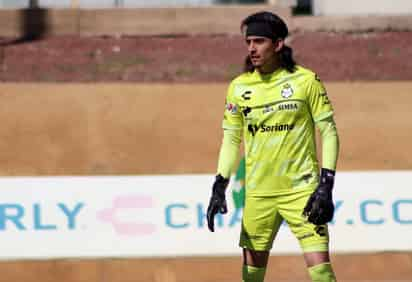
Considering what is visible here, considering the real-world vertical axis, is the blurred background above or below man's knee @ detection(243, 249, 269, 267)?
below

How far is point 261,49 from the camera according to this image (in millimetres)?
6070

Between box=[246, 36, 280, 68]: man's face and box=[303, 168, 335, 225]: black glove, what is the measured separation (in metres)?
0.75

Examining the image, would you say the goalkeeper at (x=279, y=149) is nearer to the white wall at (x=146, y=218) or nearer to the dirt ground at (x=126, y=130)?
the white wall at (x=146, y=218)

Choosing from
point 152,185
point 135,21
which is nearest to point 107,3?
point 135,21

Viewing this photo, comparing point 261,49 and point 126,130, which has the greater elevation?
point 261,49

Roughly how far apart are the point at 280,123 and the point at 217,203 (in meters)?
0.64

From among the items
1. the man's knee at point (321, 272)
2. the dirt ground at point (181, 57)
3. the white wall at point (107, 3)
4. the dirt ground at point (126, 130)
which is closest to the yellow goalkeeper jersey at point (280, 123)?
the man's knee at point (321, 272)

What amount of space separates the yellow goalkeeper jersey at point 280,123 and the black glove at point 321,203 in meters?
0.15

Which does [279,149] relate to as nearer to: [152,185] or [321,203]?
[321,203]

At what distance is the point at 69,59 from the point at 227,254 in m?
5.09

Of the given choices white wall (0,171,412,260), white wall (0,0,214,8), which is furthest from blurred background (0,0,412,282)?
white wall (0,0,214,8)

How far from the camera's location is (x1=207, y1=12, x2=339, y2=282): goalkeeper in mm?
6055

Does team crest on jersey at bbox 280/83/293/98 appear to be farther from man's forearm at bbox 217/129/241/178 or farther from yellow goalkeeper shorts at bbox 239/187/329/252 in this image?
yellow goalkeeper shorts at bbox 239/187/329/252

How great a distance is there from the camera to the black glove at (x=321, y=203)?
19.5 ft
